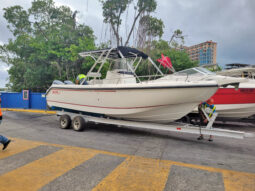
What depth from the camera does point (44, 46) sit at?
1598cm

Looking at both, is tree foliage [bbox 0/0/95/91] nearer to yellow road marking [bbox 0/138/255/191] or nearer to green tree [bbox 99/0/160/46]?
green tree [bbox 99/0/160/46]

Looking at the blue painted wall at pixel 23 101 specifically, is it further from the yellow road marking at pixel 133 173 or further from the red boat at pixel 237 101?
the red boat at pixel 237 101

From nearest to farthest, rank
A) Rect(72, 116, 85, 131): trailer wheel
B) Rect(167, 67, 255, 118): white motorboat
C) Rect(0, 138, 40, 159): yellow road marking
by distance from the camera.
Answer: Rect(0, 138, 40, 159): yellow road marking
Rect(72, 116, 85, 131): trailer wheel
Rect(167, 67, 255, 118): white motorboat

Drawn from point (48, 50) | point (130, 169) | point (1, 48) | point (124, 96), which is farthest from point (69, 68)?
point (130, 169)

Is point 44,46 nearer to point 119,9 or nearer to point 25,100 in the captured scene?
point 25,100

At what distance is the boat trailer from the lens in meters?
4.33

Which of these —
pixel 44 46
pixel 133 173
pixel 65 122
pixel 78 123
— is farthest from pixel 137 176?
pixel 44 46

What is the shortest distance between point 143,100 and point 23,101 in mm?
10590

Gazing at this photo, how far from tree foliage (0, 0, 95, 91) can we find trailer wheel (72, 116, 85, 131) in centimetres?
825

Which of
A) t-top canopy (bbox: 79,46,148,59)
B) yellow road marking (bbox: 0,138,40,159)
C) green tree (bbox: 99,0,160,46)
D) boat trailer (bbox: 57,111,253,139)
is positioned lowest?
yellow road marking (bbox: 0,138,40,159)

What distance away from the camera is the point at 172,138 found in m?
5.42

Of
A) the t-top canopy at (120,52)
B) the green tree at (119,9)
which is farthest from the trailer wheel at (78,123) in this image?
the green tree at (119,9)

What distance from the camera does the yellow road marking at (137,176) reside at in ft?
8.28

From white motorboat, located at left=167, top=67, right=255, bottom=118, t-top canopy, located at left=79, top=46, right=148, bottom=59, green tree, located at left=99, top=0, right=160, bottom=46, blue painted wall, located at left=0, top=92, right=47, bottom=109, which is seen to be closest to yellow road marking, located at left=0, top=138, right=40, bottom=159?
t-top canopy, located at left=79, top=46, right=148, bottom=59
